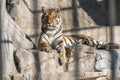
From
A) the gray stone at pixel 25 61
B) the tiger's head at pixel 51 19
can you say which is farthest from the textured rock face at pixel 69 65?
the tiger's head at pixel 51 19

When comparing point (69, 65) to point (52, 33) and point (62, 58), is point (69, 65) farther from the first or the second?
point (52, 33)

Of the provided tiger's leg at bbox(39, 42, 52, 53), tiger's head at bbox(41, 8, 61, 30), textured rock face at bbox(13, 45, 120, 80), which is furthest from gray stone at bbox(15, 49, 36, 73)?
tiger's head at bbox(41, 8, 61, 30)

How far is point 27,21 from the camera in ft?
17.1

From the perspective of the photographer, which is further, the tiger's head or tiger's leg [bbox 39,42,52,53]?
the tiger's head

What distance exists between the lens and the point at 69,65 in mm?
3584

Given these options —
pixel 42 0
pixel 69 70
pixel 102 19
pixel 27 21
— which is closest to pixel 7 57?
pixel 69 70

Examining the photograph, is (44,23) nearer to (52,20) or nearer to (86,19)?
(52,20)

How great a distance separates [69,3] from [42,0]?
0.40 meters

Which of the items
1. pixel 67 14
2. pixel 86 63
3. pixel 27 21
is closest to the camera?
pixel 86 63

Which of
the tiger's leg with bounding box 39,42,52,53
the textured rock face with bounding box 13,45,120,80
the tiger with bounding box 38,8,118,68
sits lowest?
the textured rock face with bounding box 13,45,120,80

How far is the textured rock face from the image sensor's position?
333 cm

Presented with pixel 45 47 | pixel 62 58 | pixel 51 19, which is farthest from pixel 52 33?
pixel 62 58

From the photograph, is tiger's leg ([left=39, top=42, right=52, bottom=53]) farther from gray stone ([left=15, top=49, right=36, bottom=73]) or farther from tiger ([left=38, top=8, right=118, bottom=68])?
gray stone ([left=15, top=49, right=36, bottom=73])

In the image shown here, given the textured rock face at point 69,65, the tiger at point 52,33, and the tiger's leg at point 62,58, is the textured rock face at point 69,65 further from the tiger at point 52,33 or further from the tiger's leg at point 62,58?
the tiger at point 52,33
